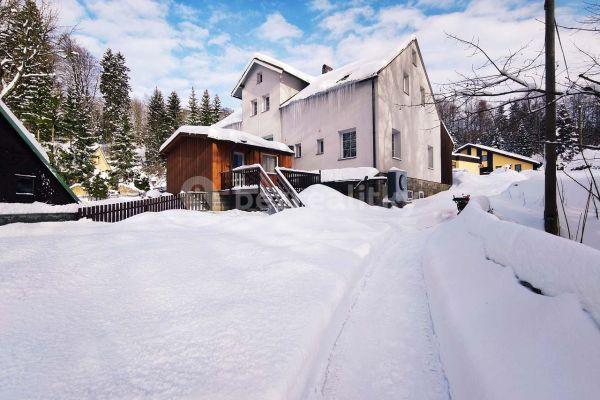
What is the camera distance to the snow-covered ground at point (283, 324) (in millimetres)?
1526

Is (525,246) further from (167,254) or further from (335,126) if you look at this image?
(335,126)

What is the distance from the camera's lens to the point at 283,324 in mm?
2291

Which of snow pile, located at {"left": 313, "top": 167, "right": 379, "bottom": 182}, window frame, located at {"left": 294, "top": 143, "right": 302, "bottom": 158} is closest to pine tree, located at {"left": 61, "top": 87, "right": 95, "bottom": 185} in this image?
window frame, located at {"left": 294, "top": 143, "right": 302, "bottom": 158}

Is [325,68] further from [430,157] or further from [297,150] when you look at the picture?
[430,157]

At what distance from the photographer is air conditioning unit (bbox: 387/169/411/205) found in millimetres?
12492

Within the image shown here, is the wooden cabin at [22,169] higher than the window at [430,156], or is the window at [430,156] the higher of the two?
the window at [430,156]

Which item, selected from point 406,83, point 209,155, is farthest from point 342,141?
point 209,155

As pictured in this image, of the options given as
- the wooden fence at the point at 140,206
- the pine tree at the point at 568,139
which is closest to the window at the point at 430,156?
the pine tree at the point at 568,139

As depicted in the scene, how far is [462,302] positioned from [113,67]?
4993 cm

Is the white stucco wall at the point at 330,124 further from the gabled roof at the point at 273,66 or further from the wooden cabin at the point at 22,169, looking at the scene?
the wooden cabin at the point at 22,169

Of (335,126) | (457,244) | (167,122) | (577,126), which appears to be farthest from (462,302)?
(167,122)

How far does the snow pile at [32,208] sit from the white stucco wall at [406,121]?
12.4 metres

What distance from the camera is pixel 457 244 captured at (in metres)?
4.46

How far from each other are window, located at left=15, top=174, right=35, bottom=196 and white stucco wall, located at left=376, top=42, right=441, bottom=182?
13.3m
